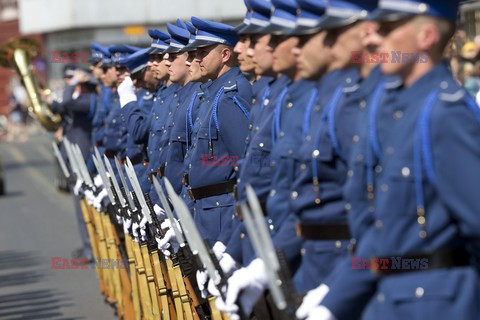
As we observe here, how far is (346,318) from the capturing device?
14.1 feet

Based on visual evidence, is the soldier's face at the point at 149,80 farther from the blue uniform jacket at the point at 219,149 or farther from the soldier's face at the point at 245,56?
the soldier's face at the point at 245,56

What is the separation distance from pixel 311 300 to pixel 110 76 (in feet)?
24.4

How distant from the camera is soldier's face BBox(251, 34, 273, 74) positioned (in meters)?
5.63

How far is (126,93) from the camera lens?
10.3 metres

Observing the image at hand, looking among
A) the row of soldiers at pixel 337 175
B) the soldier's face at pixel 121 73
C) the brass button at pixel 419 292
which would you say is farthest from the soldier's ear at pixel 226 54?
the brass button at pixel 419 292

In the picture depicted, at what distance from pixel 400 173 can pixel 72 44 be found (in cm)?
4117

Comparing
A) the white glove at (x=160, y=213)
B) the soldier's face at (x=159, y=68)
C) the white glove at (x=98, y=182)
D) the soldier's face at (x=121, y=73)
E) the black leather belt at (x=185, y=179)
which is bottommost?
the white glove at (x=98, y=182)

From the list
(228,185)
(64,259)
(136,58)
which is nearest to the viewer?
(228,185)

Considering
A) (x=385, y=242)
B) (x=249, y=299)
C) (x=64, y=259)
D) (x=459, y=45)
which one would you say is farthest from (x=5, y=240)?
(x=385, y=242)

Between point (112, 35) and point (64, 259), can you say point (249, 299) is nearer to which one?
point (64, 259)

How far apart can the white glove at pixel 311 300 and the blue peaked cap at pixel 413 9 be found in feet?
3.22

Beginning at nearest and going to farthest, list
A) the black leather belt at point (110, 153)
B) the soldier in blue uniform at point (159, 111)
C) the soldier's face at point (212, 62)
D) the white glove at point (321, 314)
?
the white glove at point (321, 314)
the soldier's face at point (212, 62)
the soldier in blue uniform at point (159, 111)
the black leather belt at point (110, 153)

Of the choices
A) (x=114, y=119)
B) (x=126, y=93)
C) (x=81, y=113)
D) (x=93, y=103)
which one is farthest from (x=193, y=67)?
(x=81, y=113)

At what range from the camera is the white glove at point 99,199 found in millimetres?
10781
